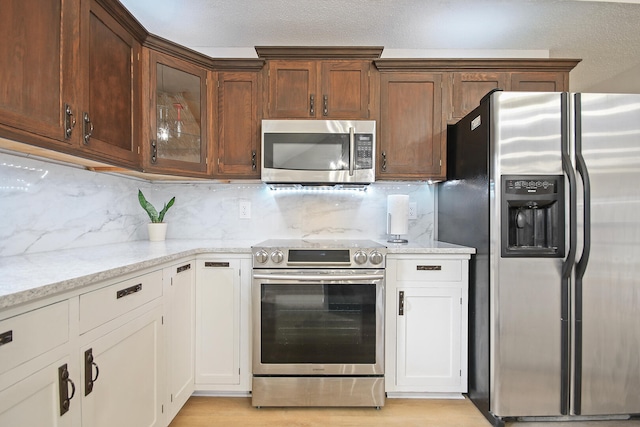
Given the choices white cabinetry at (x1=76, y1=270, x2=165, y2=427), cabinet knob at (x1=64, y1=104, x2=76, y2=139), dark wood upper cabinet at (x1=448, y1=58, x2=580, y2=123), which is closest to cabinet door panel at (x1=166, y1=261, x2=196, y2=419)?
white cabinetry at (x1=76, y1=270, x2=165, y2=427)

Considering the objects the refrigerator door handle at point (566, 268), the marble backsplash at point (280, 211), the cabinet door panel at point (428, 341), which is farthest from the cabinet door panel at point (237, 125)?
the refrigerator door handle at point (566, 268)

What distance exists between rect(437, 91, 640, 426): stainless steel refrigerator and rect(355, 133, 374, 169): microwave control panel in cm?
72

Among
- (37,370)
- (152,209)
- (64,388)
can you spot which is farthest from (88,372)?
(152,209)

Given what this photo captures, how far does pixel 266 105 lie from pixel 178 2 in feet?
2.73

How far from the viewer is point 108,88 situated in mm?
1579

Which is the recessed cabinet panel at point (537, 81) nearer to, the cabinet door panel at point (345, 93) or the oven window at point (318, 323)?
the cabinet door panel at point (345, 93)

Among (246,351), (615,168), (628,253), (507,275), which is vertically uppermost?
(615,168)

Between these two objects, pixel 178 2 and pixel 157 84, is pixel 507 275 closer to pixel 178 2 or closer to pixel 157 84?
pixel 157 84

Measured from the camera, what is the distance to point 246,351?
193 centimetres

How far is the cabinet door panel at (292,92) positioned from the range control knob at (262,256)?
994mm

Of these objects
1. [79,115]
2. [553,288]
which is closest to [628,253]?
[553,288]

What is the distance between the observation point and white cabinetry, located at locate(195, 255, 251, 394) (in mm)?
1916

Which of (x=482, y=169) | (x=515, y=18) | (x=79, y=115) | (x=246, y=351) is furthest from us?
(x=515, y=18)

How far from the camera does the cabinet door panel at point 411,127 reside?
7.28 feet
